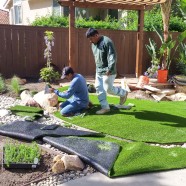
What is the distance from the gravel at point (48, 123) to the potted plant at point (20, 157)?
0.31 metres

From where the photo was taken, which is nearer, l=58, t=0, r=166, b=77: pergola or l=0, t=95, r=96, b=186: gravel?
l=0, t=95, r=96, b=186: gravel

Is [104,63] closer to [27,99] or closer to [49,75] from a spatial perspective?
[27,99]

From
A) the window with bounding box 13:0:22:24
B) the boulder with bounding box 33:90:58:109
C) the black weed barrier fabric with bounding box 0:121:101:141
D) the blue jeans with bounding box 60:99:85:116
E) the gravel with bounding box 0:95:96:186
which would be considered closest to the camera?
the gravel with bounding box 0:95:96:186

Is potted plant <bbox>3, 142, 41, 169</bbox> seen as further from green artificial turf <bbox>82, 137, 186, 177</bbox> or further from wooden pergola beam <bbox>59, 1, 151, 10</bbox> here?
wooden pergola beam <bbox>59, 1, 151, 10</bbox>

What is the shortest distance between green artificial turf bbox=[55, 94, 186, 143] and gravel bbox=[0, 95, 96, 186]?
35 cm

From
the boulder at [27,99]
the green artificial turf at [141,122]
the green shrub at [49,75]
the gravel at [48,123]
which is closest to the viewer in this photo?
the gravel at [48,123]

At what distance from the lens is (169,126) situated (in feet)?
18.4

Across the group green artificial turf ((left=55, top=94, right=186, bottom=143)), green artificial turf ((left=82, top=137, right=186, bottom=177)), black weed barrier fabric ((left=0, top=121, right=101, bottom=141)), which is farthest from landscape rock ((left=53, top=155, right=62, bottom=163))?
green artificial turf ((left=55, top=94, right=186, bottom=143))

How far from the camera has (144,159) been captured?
405 cm

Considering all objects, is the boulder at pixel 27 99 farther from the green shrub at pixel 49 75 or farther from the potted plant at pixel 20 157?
the potted plant at pixel 20 157

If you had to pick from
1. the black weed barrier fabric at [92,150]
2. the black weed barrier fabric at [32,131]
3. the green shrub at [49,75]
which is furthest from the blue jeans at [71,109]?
the green shrub at [49,75]

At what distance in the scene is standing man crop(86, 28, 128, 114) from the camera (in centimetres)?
571

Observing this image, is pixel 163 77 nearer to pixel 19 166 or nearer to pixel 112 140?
pixel 112 140

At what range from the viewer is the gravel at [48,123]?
3514mm
